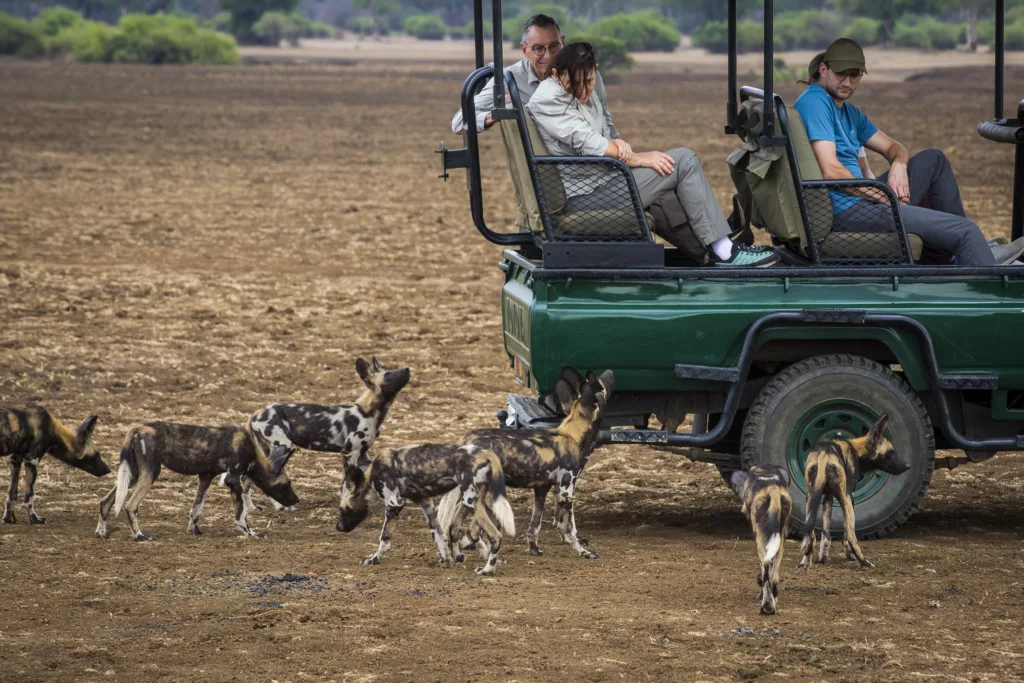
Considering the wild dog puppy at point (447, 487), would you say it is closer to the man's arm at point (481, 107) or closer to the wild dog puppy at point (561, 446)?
the wild dog puppy at point (561, 446)

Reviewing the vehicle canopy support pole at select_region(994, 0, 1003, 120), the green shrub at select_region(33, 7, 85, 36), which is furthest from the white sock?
the green shrub at select_region(33, 7, 85, 36)

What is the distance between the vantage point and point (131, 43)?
2931 inches

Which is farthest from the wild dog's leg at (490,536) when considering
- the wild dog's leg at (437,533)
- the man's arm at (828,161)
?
the man's arm at (828,161)

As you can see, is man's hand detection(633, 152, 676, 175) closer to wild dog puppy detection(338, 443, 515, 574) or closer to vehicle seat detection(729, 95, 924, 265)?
vehicle seat detection(729, 95, 924, 265)

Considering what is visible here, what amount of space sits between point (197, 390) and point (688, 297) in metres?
Result: 5.17

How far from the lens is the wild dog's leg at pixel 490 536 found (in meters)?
6.69

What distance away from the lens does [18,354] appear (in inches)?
483

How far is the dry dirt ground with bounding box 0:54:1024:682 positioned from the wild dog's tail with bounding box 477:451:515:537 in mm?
281

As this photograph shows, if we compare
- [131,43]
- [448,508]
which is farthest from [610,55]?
[448,508]

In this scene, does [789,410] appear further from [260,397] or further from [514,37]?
[514,37]

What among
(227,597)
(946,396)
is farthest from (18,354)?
(946,396)

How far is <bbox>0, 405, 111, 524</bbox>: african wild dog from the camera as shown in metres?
7.66

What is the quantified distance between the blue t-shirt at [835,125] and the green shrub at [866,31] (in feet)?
267

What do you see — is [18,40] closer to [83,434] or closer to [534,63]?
[83,434]
